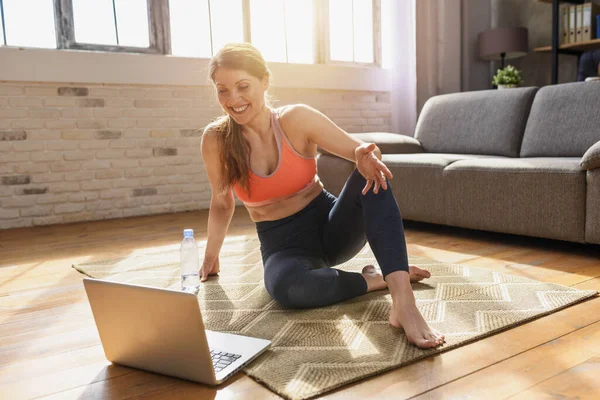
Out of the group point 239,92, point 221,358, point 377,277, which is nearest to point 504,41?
point 377,277

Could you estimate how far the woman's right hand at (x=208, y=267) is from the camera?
74.7 inches

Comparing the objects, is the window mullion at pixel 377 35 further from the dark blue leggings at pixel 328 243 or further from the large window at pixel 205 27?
the dark blue leggings at pixel 328 243

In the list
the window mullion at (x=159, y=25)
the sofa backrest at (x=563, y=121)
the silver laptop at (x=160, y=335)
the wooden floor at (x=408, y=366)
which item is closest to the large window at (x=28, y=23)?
the window mullion at (x=159, y=25)

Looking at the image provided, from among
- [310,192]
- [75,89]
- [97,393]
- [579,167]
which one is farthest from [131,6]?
[97,393]

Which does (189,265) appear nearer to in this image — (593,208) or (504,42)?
(593,208)

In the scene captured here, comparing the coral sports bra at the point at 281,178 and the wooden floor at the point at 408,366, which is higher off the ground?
the coral sports bra at the point at 281,178

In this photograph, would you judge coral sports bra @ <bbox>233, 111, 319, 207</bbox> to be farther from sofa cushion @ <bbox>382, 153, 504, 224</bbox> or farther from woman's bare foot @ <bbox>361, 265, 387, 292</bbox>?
sofa cushion @ <bbox>382, 153, 504, 224</bbox>

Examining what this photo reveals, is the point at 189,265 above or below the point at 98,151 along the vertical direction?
below

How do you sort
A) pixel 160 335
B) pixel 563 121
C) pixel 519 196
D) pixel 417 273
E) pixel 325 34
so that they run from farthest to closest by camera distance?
pixel 325 34, pixel 563 121, pixel 519 196, pixel 417 273, pixel 160 335

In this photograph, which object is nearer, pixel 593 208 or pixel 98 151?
pixel 593 208

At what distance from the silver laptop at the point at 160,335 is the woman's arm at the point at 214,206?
0.57m

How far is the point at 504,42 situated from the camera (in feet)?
15.0

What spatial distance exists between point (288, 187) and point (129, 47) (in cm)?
242

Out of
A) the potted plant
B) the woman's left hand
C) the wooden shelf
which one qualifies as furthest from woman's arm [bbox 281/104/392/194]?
the wooden shelf
